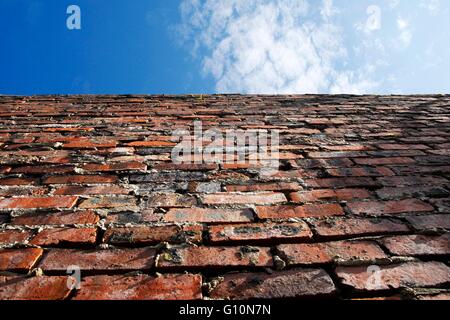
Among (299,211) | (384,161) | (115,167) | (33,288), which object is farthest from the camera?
(384,161)

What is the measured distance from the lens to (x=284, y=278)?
34.5 inches

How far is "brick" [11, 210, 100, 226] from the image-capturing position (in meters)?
1.08

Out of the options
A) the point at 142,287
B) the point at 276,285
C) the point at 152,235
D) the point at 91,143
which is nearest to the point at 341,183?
the point at 276,285

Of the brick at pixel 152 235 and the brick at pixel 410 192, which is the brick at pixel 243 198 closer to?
the brick at pixel 152 235

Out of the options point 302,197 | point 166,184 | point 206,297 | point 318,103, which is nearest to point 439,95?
point 318,103

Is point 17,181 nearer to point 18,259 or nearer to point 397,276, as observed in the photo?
point 18,259

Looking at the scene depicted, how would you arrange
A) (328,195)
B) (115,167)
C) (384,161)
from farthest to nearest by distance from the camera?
1. (384,161)
2. (115,167)
3. (328,195)

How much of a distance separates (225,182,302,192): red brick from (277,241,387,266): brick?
0.36 m

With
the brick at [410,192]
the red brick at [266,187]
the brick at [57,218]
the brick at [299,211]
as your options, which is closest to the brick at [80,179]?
the brick at [57,218]

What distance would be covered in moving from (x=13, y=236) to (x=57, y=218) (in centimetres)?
13

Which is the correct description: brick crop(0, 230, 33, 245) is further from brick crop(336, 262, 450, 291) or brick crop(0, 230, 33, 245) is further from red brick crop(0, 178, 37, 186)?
brick crop(336, 262, 450, 291)

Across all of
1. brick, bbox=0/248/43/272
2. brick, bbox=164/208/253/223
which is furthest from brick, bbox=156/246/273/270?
brick, bbox=0/248/43/272

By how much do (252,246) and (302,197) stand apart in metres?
0.37

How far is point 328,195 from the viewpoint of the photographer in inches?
50.5
